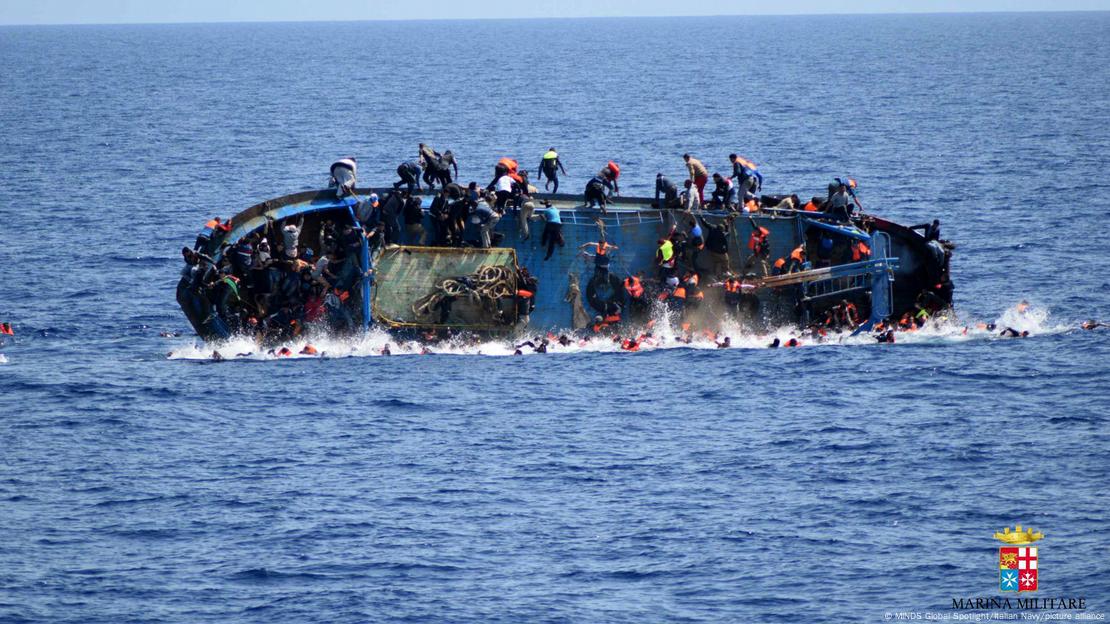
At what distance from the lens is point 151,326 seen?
7856cm

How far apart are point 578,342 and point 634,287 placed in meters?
3.49

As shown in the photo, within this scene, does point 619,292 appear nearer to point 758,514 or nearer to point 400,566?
point 758,514

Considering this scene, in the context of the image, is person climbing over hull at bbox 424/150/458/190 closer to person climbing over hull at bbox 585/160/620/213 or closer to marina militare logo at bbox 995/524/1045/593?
person climbing over hull at bbox 585/160/620/213

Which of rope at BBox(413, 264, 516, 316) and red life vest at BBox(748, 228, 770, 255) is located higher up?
red life vest at BBox(748, 228, 770, 255)

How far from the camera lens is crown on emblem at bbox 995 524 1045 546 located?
50.6 meters

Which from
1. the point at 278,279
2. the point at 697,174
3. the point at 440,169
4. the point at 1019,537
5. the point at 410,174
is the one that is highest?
the point at 440,169

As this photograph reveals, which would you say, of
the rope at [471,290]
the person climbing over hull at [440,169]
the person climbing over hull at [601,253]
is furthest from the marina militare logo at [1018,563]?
the person climbing over hull at [440,169]

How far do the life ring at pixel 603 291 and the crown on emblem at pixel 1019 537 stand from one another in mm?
24445

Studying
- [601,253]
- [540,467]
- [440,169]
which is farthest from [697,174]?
[540,467]

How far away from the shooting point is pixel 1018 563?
161 ft

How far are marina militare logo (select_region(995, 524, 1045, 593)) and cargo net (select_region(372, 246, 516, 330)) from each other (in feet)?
85.9

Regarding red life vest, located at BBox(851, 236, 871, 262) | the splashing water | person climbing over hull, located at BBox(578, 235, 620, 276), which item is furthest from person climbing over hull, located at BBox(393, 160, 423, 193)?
red life vest, located at BBox(851, 236, 871, 262)

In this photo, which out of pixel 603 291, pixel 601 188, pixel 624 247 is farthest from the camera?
pixel 601 188

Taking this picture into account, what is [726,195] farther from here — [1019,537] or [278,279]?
[1019,537]
